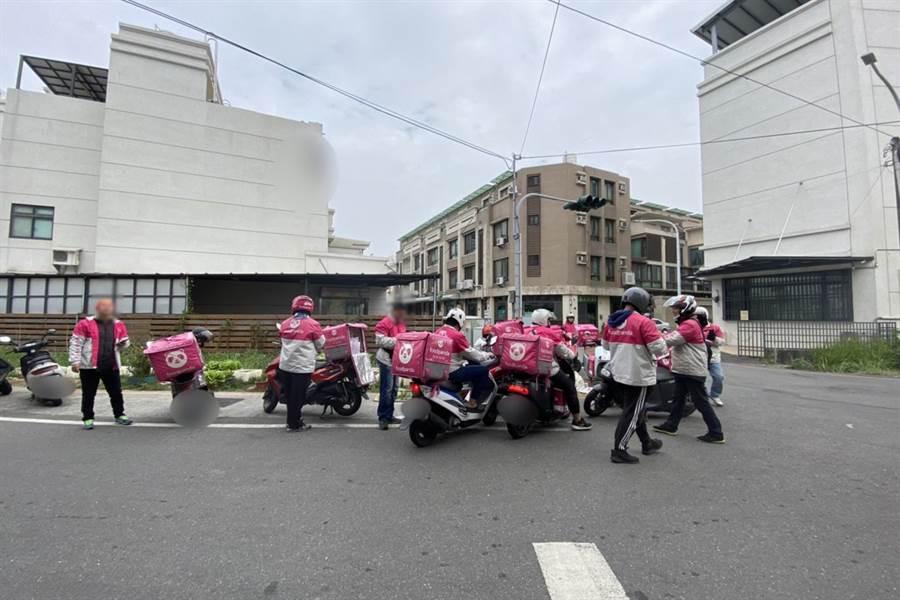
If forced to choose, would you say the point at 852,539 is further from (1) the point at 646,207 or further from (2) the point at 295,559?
(1) the point at 646,207

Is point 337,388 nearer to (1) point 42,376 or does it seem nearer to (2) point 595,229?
(1) point 42,376

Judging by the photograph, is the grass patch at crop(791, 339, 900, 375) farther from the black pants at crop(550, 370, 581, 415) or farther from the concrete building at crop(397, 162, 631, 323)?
the concrete building at crop(397, 162, 631, 323)

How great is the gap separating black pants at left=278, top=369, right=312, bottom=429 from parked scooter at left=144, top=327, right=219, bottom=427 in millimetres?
1321

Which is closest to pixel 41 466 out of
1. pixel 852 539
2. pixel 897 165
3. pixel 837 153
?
pixel 852 539

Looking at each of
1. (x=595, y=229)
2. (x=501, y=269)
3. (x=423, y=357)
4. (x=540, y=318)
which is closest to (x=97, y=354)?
(x=423, y=357)

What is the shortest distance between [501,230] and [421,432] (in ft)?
116

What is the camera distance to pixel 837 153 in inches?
735

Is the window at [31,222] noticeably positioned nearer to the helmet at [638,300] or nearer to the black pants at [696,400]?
the helmet at [638,300]

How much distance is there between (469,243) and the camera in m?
44.6

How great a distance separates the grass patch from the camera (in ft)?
40.5

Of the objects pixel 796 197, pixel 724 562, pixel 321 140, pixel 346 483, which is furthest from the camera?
pixel 321 140

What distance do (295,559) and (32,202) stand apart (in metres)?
28.2

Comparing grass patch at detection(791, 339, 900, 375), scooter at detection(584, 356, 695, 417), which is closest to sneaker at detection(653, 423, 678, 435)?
scooter at detection(584, 356, 695, 417)

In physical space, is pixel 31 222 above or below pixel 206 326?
above
